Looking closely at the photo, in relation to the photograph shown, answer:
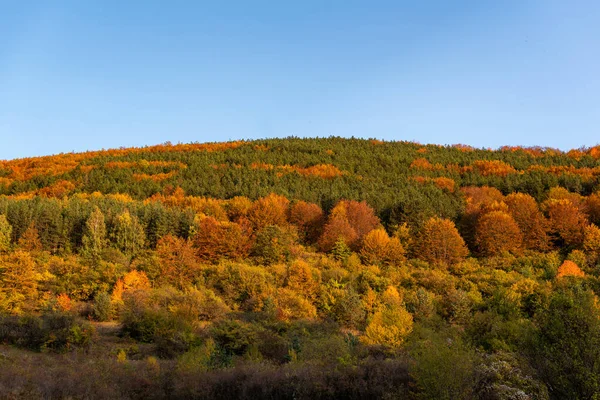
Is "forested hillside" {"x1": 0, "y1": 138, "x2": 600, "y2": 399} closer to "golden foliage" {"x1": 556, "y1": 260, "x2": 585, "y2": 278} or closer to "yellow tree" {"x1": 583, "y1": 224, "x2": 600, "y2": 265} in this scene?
"yellow tree" {"x1": 583, "y1": 224, "x2": 600, "y2": 265}

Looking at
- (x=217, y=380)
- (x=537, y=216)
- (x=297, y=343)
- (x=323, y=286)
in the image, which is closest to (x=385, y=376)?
(x=217, y=380)

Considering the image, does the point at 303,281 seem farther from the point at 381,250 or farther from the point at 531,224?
the point at 531,224

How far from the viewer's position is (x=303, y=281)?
61.8 meters

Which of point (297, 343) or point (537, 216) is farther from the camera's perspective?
point (537, 216)

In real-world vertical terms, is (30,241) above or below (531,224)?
below

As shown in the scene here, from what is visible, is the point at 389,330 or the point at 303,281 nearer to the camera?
the point at 389,330

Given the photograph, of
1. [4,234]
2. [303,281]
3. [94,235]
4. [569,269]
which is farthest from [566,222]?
[4,234]

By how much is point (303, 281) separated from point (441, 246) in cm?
2676

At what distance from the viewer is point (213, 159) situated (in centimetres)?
13788

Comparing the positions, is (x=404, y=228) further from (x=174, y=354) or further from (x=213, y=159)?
(x=213, y=159)

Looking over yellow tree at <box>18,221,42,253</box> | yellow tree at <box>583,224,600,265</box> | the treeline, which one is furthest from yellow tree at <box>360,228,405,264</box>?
yellow tree at <box>18,221,42,253</box>

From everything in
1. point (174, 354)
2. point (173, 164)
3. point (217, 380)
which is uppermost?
point (173, 164)

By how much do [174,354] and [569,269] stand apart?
54512 mm

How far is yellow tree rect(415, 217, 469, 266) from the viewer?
2997 inches
